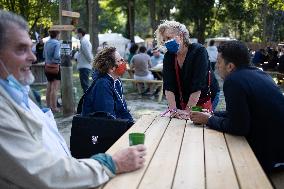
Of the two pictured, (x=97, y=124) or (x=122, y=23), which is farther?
(x=122, y=23)

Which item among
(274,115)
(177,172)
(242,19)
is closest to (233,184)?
(177,172)

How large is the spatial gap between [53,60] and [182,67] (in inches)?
217

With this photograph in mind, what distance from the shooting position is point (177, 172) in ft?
7.97

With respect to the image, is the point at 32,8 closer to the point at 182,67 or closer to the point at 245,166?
the point at 182,67

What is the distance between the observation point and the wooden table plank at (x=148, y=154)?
7.31ft

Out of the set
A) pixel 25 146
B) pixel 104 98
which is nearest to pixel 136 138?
pixel 25 146

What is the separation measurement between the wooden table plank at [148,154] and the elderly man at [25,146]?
45 mm

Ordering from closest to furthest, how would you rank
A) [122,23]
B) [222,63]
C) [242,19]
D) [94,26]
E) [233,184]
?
[233,184], [222,63], [94,26], [242,19], [122,23]

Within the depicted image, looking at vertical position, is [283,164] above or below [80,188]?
below

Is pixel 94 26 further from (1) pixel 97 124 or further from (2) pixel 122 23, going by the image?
(2) pixel 122 23

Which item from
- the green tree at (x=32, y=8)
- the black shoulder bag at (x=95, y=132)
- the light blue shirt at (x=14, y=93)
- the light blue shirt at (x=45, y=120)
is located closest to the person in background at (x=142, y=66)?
the green tree at (x=32, y=8)

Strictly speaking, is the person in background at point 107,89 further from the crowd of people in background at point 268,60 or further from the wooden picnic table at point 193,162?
the crowd of people in background at point 268,60

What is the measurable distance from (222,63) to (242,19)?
3891cm

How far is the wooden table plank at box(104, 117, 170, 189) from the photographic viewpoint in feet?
7.31
